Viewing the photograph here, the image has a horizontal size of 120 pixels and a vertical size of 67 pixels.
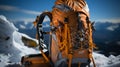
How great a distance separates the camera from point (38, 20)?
183 centimetres

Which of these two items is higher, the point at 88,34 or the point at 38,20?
the point at 38,20

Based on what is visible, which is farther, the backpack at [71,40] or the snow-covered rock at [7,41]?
the snow-covered rock at [7,41]

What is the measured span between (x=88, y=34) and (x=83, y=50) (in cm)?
10

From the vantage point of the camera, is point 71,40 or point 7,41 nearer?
point 71,40

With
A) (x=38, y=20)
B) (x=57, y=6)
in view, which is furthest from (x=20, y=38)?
(x=57, y=6)

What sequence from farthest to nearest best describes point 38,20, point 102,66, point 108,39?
point 108,39
point 102,66
point 38,20

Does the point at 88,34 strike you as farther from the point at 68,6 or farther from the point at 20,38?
the point at 20,38

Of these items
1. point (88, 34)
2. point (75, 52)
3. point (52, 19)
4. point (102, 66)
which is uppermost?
point (52, 19)

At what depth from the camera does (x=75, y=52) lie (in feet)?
4.91

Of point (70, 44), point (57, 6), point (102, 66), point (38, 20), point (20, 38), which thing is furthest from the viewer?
point (20, 38)

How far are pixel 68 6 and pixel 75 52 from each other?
29cm

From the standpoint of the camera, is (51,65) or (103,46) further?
(103,46)

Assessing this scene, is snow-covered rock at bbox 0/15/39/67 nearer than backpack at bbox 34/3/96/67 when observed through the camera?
No

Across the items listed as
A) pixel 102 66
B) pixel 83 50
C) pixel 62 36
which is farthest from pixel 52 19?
pixel 102 66
